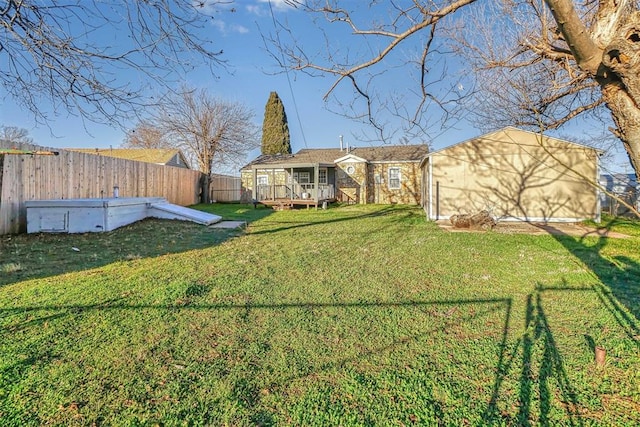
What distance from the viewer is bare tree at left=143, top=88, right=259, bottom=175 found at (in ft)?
74.2

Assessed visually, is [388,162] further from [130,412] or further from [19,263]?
[130,412]

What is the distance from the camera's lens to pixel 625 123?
1.72m

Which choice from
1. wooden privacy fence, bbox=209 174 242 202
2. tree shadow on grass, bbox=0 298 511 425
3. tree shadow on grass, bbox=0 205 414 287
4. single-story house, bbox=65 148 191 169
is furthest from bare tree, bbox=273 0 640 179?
single-story house, bbox=65 148 191 169

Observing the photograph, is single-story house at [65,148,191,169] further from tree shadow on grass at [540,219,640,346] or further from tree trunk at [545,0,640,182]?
tree trunk at [545,0,640,182]

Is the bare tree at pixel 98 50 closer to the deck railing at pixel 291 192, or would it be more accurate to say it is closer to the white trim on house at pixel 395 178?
the deck railing at pixel 291 192

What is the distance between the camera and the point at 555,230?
9.78m

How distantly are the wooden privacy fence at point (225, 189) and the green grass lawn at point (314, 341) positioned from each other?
18.9 metres

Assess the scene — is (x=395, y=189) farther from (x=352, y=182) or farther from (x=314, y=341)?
(x=314, y=341)

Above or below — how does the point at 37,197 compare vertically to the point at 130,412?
above

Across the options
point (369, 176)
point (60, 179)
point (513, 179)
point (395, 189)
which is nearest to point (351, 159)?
point (369, 176)

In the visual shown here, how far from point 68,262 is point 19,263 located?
0.59 metres

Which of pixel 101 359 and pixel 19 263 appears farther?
pixel 19 263

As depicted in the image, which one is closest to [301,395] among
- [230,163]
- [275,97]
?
[230,163]

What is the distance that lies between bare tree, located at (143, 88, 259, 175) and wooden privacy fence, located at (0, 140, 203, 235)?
879 cm
